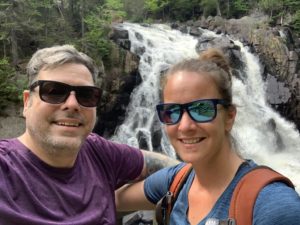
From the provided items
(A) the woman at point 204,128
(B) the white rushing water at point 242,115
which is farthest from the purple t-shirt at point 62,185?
(B) the white rushing water at point 242,115

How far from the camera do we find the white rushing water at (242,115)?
17856 millimetres

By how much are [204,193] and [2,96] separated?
572 inches

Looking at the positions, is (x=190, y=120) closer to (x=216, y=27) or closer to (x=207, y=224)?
(x=207, y=224)

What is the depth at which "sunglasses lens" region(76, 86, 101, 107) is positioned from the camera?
277 centimetres

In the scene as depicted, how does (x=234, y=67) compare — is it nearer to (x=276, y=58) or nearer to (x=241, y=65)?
(x=241, y=65)

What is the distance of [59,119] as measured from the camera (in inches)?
107

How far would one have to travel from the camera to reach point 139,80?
19.6m

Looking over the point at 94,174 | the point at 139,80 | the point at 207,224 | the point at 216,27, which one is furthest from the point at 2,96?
the point at 216,27

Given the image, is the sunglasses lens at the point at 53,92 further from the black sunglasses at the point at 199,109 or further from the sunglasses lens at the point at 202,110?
the sunglasses lens at the point at 202,110

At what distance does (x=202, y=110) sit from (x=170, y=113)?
0.20 metres

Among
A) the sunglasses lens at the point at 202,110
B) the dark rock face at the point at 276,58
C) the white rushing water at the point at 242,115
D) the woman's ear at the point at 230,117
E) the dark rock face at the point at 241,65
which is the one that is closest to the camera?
the sunglasses lens at the point at 202,110

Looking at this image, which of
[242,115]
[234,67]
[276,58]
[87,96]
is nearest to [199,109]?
[87,96]

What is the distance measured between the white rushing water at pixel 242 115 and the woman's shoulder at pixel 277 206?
47.8 feet

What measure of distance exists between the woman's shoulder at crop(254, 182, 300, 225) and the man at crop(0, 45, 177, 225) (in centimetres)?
119
